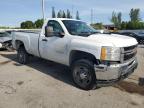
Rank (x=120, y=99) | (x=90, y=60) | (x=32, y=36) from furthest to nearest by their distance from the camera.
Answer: (x=32, y=36)
(x=90, y=60)
(x=120, y=99)

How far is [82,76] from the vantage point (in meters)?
5.70

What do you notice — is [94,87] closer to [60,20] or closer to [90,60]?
[90,60]

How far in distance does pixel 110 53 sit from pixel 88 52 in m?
0.63

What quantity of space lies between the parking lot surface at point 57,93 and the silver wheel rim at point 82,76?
21cm

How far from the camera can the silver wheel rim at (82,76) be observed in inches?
219

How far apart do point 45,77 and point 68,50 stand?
1484 millimetres

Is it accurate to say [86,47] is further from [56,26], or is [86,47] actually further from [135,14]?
[135,14]

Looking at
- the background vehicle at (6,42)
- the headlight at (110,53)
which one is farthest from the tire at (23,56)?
the background vehicle at (6,42)

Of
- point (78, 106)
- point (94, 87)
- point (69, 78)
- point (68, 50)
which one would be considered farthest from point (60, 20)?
point (78, 106)

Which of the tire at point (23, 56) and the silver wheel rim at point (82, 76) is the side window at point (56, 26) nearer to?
the silver wheel rim at point (82, 76)

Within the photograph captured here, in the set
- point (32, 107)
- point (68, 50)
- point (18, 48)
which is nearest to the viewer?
point (32, 107)

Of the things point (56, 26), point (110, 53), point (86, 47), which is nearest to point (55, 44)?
point (56, 26)

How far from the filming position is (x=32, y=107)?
15.1 ft

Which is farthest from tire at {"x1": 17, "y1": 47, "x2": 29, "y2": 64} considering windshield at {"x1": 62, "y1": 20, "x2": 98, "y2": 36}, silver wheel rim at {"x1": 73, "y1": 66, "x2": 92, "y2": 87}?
silver wheel rim at {"x1": 73, "y1": 66, "x2": 92, "y2": 87}
